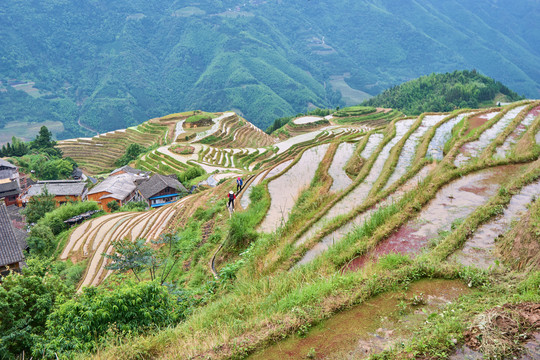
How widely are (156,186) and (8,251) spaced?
21.3 metres

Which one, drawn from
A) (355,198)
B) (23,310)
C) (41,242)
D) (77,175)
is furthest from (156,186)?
(23,310)

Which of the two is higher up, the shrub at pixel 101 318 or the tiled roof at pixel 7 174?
the shrub at pixel 101 318

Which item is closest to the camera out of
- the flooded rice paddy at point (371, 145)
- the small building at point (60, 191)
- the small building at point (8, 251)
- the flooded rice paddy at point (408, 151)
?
the flooded rice paddy at point (408, 151)

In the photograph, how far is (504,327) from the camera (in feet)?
10.3

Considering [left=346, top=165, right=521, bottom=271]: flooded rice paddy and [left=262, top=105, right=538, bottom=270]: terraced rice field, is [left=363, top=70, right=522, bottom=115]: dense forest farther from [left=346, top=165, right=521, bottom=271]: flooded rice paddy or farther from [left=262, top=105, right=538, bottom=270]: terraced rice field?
[left=346, top=165, right=521, bottom=271]: flooded rice paddy

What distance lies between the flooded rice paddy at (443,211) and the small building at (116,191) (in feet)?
105

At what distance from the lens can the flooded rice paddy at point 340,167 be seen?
469 inches

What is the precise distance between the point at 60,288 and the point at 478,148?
493 inches

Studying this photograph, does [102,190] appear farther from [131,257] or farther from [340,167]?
[131,257]

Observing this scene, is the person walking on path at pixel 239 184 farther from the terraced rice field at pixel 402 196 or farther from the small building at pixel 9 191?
the small building at pixel 9 191

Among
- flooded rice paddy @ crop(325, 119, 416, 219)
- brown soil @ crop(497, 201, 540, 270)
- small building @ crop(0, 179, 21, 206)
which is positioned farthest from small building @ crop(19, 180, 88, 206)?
brown soil @ crop(497, 201, 540, 270)

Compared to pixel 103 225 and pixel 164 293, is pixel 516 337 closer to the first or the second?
pixel 164 293

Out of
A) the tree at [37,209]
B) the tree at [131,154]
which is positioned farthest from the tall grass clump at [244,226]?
the tree at [131,154]

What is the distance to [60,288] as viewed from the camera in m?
7.45
